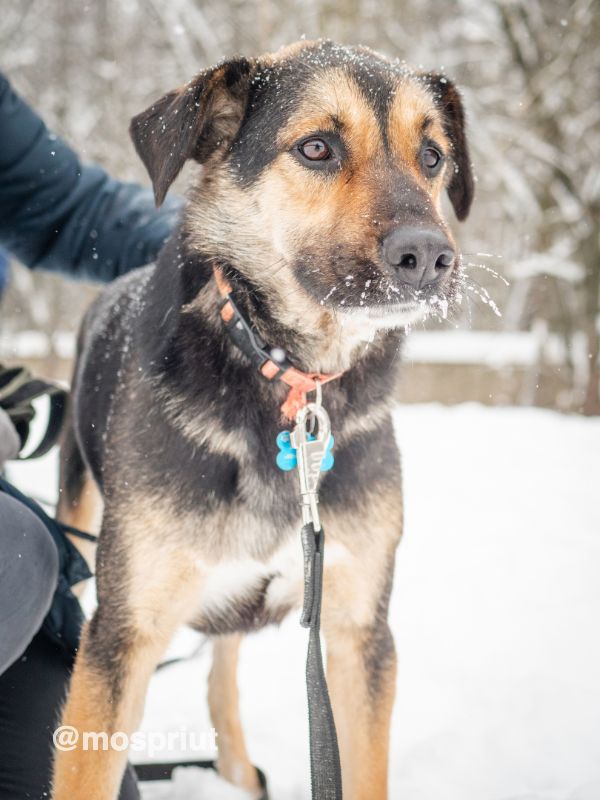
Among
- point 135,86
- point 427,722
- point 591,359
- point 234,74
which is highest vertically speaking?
point 135,86

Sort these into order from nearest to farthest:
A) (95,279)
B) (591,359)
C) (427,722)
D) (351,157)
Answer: (351,157) < (427,722) < (95,279) < (591,359)

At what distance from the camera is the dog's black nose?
170 centimetres

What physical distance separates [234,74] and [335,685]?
71.0 inches

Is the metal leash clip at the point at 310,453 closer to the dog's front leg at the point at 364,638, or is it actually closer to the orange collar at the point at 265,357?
the orange collar at the point at 265,357

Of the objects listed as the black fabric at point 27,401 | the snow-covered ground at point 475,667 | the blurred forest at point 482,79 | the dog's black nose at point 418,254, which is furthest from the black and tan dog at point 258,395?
the blurred forest at point 482,79

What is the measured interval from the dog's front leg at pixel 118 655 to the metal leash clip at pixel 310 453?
422 millimetres

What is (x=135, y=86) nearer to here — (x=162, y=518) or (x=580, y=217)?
(x=580, y=217)

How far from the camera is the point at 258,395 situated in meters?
2.09

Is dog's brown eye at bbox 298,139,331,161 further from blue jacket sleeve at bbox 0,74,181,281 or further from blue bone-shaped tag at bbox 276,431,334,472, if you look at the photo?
blue jacket sleeve at bbox 0,74,181,281

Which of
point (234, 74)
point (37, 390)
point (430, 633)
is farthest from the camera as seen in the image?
point (430, 633)

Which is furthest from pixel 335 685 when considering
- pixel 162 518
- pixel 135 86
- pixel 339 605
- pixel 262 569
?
pixel 135 86

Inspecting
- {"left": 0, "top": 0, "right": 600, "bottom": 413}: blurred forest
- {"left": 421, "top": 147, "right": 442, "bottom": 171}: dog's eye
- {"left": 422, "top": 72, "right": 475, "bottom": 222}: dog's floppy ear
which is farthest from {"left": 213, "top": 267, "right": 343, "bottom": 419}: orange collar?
{"left": 0, "top": 0, "right": 600, "bottom": 413}: blurred forest

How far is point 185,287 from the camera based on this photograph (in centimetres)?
216

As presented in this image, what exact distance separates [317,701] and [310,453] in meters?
0.59
